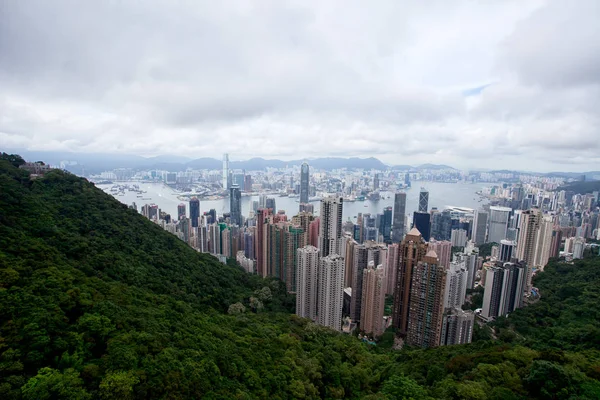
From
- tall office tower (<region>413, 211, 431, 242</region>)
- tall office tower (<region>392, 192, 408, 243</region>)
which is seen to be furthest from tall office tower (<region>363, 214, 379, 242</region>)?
tall office tower (<region>413, 211, 431, 242</region>)

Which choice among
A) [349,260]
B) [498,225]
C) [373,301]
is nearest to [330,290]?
[373,301]

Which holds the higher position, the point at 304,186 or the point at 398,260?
the point at 304,186

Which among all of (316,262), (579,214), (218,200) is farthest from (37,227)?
(579,214)

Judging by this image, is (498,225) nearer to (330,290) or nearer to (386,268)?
(386,268)

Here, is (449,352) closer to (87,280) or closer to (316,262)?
(316,262)

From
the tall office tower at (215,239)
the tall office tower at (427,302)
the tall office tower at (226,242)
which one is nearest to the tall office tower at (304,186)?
the tall office tower at (226,242)

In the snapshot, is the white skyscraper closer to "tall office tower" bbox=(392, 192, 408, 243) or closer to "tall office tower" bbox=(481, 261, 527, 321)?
"tall office tower" bbox=(392, 192, 408, 243)
